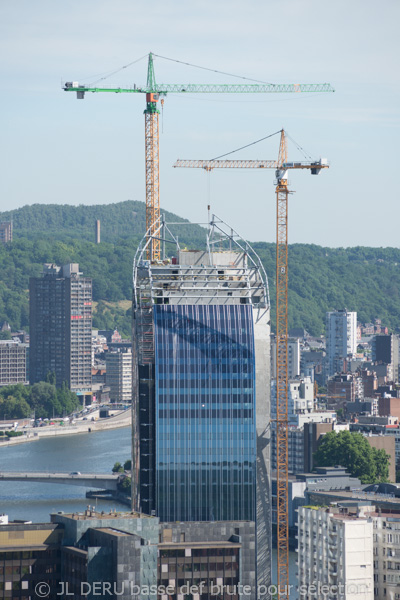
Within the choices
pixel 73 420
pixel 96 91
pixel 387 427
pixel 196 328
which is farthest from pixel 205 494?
pixel 73 420

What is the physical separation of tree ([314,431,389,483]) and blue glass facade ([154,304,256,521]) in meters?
42.7

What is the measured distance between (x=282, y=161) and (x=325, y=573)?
33717 millimetres

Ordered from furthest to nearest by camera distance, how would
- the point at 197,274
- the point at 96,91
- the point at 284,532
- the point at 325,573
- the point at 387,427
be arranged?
the point at 387,427, the point at 96,91, the point at 284,532, the point at 197,274, the point at 325,573

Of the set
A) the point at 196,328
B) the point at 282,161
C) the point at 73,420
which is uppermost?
the point at 282,161

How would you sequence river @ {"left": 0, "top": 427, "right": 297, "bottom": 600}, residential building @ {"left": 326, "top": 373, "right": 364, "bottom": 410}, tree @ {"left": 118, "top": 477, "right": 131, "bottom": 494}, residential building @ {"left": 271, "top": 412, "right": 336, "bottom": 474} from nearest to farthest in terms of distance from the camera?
river @ {"left": 0, "top": 427, "right": 297, "bottom": 600} < tree @ {"left": 118, "top": 477, "right": 131, "bottom": 494} < residential building @ {"left": 271, "top": 412, "right": 336, "bottom": 474} < residential building @ {"left": 326, "top": 373, "right": 364, "bottom": 410}

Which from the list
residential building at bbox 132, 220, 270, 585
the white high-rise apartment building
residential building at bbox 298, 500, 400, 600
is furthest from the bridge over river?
the white high-rise apartment building

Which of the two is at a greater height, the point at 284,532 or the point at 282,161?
the point at 282,161

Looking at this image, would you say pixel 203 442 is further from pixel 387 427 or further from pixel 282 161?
pixel 387 427

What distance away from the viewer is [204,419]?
76.3 metres

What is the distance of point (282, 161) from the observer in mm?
94938

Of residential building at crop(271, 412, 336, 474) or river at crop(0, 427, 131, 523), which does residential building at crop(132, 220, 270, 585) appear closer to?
river at crop(0, 427, 131, 523)

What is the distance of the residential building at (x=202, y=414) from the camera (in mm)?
75625

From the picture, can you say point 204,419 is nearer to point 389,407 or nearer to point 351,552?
point 351,552

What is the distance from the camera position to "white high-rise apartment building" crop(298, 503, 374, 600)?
65.3m
